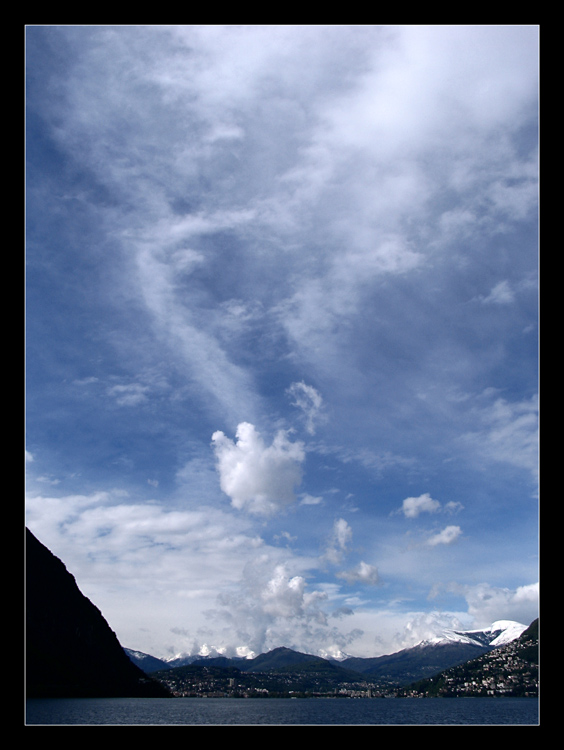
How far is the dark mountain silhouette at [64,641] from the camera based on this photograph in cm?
16400

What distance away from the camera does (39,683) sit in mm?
157750

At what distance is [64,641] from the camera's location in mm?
176375

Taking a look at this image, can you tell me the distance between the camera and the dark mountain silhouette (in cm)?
16400
